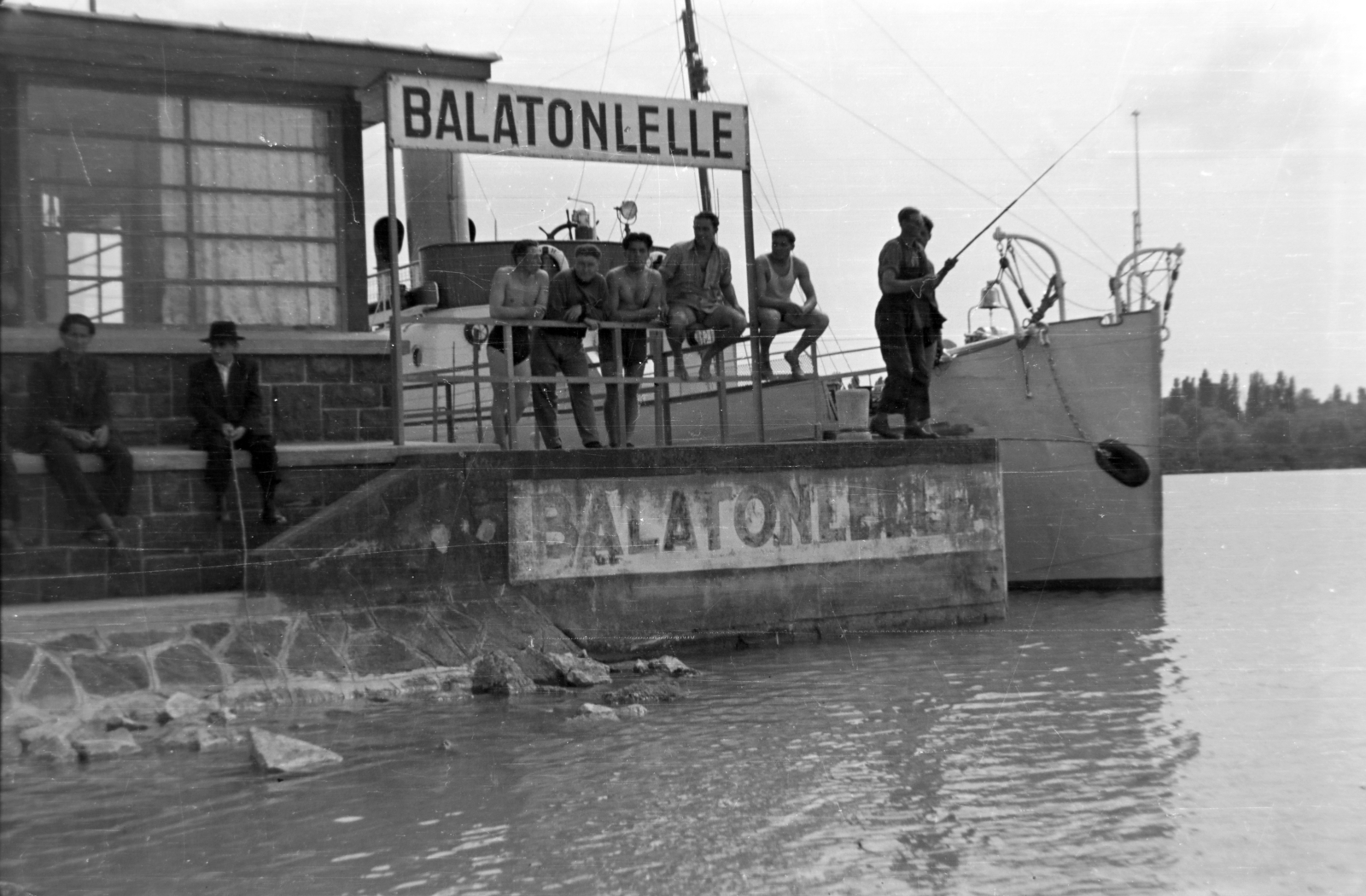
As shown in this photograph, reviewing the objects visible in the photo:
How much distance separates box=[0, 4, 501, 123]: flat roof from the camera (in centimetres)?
720

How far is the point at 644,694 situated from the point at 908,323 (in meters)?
4.12

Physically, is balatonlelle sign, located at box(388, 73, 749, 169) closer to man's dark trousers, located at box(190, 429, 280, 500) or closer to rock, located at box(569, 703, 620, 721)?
man's dark trousers, located at box(190, 429, 280, 500)

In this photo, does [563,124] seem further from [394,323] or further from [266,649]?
[266,649]

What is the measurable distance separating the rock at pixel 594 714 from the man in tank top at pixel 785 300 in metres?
4.12

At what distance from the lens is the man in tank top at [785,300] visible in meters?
10.2

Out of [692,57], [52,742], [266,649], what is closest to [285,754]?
[52,742]

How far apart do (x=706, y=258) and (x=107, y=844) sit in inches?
255

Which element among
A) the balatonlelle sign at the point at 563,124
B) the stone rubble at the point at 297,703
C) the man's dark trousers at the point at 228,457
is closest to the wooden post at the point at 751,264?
the balatonlelle sign at the point at 563,124

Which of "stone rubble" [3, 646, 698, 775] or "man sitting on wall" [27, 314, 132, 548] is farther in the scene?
"stone rubble" [3, 646, 698, 775]

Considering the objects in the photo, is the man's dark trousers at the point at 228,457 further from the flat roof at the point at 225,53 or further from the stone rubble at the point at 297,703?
the flat roof at the point at 225,53

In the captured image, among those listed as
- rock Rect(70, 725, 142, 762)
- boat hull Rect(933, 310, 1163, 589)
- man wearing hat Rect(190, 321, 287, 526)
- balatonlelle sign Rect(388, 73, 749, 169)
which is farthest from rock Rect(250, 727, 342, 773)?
boat hull Rect(933, 310, 1163, 589)

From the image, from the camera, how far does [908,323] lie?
9.96 m

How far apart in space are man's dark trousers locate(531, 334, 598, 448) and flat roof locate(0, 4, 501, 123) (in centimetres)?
189

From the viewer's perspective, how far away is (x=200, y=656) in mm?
6723
